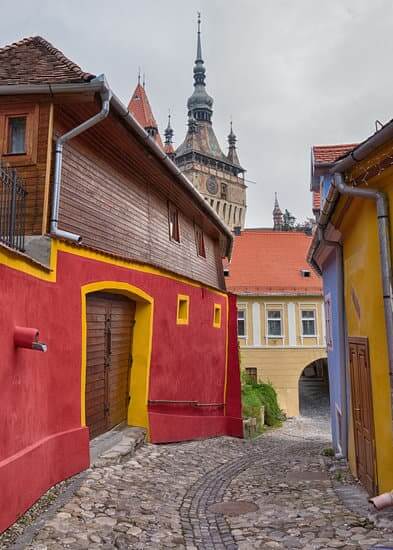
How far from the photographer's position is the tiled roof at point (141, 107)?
1266 inches

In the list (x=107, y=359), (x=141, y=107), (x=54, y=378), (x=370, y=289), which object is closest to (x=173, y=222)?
(x=107, y=359)

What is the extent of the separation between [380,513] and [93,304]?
16.2ft

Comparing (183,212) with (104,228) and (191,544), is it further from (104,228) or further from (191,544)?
(191,544)

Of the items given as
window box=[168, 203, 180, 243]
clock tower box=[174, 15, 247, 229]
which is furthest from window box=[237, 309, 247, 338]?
clock tower box=[174, 15, 247, 229]

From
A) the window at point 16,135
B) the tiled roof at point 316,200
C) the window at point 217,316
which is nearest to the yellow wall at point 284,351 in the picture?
the window at point 217,316

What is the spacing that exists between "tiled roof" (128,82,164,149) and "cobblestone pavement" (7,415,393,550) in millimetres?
26666

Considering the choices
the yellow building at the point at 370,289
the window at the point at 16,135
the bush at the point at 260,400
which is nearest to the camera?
the yellow building at the point at 370,289

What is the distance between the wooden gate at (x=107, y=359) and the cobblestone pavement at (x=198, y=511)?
34.0 inches

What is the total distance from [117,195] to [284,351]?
20421 mm

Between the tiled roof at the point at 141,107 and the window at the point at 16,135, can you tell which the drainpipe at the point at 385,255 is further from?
the tiled roof at the point at 141,107

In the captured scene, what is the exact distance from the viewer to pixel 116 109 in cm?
752

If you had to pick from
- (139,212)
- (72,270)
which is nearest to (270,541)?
(72,270)

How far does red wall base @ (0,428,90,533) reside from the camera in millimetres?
4621

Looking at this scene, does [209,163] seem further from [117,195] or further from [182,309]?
[117,195]
